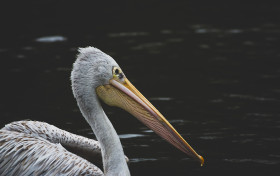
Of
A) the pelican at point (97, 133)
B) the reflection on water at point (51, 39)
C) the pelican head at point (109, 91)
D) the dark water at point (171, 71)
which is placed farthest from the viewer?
the reflection on water at point (51, 39)

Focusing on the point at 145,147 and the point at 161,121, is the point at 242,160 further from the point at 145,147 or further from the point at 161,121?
the point at 161,121

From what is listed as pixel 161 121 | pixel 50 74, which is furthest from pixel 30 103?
pixel 161 121

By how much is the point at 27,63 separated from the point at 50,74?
3.62 feet

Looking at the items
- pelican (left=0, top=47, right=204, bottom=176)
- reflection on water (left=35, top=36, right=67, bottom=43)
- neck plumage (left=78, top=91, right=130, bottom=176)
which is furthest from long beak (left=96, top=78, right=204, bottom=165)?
reflection on water (left=35, top=36, right=67, bottom=43)

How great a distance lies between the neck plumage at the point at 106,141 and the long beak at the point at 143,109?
0.51ft

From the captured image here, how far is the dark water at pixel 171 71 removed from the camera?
7227mm

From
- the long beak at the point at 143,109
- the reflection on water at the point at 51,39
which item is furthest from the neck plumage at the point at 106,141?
the reflection on water at the point at 51,39

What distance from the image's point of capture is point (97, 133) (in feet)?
18.2

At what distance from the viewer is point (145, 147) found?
24.0ft

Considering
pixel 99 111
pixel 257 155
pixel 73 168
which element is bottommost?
pixel 257 155

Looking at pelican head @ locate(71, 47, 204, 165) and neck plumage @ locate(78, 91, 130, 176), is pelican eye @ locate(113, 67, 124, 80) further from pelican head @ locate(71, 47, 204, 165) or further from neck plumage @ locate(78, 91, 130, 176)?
neck plumage @ locate(78, 91, 130, 176)

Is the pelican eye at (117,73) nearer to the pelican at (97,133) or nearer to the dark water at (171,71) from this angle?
the pelican at (97,133)

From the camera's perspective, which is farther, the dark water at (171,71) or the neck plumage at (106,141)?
the dark water at (171,71)

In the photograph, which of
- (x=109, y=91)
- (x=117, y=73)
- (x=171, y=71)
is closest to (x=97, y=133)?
(x=109, y=91)
